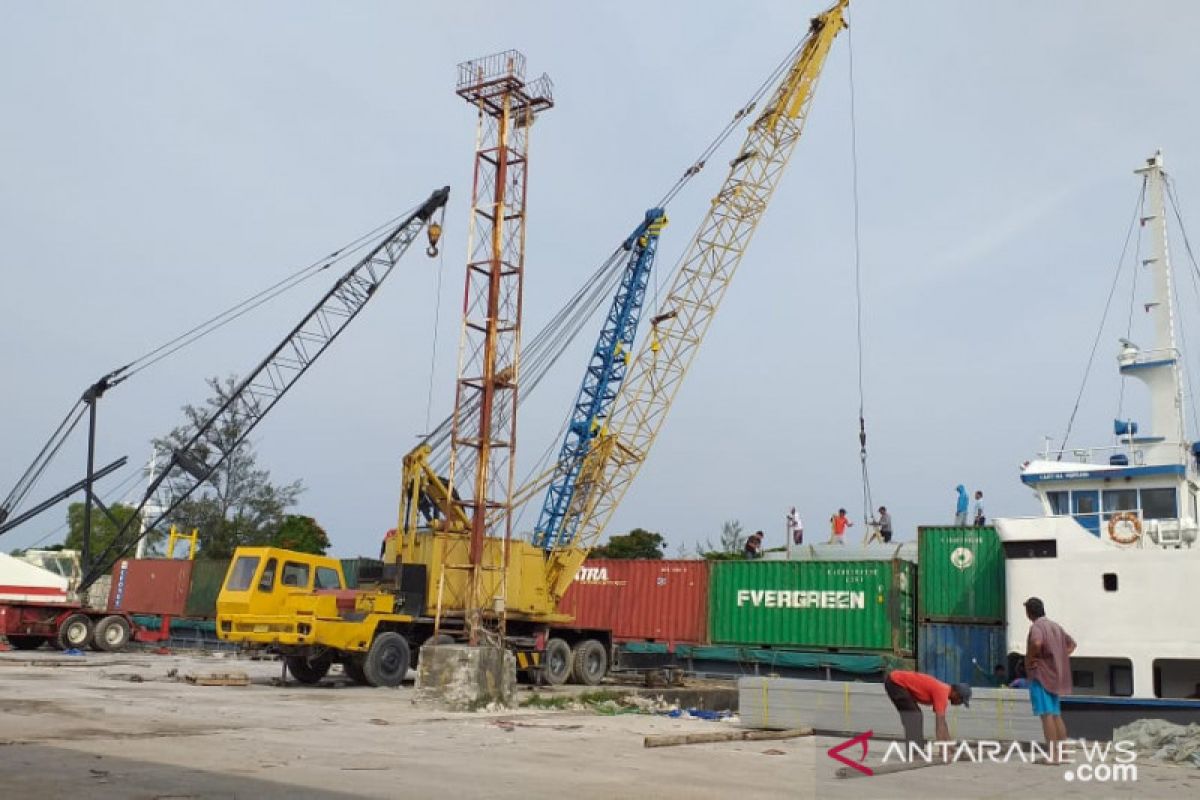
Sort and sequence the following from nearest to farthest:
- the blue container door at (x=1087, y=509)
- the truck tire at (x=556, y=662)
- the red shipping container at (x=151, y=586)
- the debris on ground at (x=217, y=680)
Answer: the debris on ground at (x=217, y=680) < the blue container door at (x=1087, y=509) < the truck tire at (x=556, y=662) < the red shipping container at (x=151, y=586)

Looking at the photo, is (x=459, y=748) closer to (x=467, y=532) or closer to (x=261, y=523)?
(x=467, y=532)

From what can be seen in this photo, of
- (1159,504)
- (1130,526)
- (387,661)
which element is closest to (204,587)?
(387,661)

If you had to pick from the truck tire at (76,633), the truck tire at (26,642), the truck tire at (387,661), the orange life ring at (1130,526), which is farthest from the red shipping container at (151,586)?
the orange life ring at (1130,526)

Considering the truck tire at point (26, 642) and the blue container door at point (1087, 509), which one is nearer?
the blue container door at point (1087, 509)

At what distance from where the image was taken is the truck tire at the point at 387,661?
20.7m

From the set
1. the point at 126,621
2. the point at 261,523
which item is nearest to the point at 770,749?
the point at 126,621

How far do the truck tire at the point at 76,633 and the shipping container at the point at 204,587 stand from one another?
6.46 meters

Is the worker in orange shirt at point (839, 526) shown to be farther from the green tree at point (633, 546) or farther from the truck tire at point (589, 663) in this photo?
the green tree at point (633, 546)

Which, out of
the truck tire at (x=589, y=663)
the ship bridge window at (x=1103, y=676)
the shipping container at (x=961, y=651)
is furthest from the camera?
the truck tire at (x=589, y=663)

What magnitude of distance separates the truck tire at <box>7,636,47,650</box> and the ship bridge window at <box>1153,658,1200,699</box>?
1188 inches

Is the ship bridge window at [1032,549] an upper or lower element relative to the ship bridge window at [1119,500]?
lower

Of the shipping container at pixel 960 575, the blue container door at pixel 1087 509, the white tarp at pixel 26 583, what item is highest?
the blue container door at pixel 1087 509

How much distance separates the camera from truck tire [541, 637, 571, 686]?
23812 mm

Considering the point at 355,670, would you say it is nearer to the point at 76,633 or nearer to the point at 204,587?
the point at 76,633
